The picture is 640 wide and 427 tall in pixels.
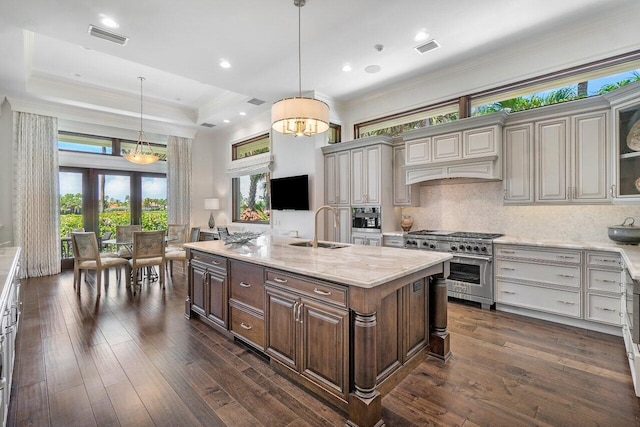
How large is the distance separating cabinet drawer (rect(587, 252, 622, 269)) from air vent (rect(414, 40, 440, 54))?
9.79ft

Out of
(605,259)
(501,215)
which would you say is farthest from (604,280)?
(501,215)

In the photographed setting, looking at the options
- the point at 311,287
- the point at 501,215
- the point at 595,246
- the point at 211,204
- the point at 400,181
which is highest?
the point at 400,181

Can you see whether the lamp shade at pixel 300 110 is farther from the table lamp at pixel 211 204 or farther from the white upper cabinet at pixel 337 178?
the table lamp at pixel 211 204

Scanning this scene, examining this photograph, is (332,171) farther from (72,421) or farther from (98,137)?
(98,137)

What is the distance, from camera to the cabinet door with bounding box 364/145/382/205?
4887 mm

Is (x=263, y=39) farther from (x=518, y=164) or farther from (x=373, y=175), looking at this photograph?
(x=518, y=164)

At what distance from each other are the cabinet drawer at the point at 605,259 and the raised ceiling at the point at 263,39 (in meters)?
2.61

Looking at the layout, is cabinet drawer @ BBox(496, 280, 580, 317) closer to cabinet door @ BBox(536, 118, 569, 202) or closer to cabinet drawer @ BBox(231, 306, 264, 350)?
cabinet door @ BBox(536, 118, 569, 202)

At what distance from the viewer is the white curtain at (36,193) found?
5598mm

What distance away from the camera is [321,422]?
6.04 feet

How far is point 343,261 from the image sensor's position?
7.57ft

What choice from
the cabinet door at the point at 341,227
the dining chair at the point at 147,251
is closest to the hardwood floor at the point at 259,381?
the dining chair at the point at 147,251

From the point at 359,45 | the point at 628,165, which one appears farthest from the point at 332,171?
the point at 628,165

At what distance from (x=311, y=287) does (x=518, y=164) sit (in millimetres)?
3317
